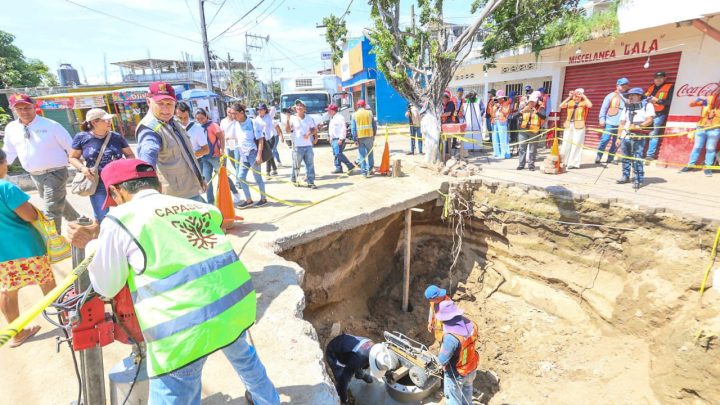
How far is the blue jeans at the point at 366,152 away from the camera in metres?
8.38

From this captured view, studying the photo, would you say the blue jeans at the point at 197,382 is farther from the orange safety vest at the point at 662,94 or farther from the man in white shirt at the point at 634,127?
the orange safety vest at the point at 662,94

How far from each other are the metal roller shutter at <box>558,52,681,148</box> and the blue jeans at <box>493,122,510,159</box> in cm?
238

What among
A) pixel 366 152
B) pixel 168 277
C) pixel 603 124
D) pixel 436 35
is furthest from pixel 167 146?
pixel 603 124

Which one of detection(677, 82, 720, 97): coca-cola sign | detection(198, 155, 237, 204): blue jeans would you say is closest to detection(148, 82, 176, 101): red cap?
detection(198, 155, 237, 204): blue jeans

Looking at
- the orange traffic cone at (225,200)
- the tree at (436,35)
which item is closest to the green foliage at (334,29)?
the tree at (436,35)

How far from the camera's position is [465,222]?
309 inches

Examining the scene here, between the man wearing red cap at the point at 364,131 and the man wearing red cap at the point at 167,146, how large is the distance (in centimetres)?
474

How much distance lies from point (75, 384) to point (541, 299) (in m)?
6.96

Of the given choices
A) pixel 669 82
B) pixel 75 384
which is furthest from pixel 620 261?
pixel 75 384

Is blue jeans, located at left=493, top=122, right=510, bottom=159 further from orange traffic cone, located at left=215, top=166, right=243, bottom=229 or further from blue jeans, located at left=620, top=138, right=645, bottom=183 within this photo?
orange traffic cone, located at left=215, top=166, right=243, bottom=229

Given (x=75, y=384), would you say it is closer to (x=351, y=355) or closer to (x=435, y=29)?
(x=351, y=355)

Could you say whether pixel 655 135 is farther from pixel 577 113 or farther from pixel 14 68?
pixel 14 68

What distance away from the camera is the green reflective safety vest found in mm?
1726

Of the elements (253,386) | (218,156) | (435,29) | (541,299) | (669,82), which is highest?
(435,29)
